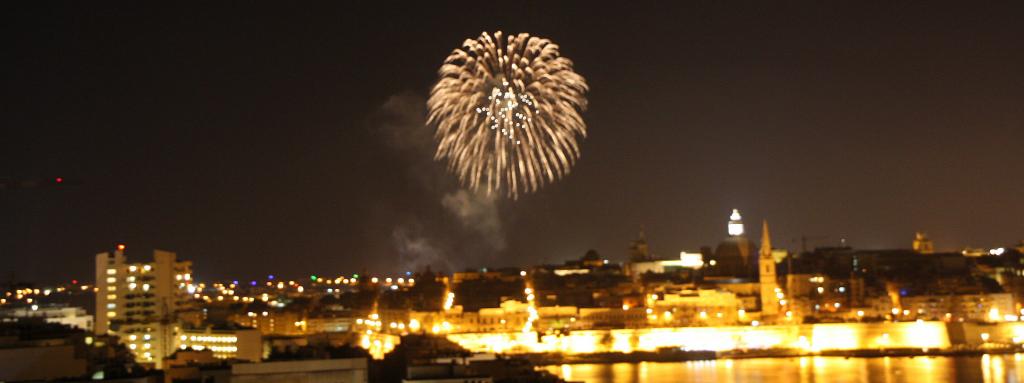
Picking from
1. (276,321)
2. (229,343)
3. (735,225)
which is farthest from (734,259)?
(229,343)

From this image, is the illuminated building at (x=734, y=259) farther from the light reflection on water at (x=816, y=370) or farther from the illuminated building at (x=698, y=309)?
the light reflection on water at (x=816, y=370)

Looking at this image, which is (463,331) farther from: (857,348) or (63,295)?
(63,295)

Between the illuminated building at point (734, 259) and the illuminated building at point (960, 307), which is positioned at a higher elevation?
the illuminated building at point (734, 259)

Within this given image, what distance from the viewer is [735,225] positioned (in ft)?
154

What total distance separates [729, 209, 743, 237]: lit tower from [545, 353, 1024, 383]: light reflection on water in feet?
43.9

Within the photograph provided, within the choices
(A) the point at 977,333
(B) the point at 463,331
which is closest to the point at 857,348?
(A) the point at 977,333

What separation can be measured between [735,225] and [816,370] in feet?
57.8

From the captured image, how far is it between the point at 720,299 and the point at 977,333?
640cm

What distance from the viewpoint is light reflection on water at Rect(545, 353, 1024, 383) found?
27422mm

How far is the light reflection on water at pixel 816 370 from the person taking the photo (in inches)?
1080

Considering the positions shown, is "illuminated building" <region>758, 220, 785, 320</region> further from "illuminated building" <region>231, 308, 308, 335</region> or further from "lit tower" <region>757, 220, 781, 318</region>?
"illuminated building" <region>231, 308, 308, 335</region>

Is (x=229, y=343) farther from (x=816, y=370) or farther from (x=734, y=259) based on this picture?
(x=734, y=259)

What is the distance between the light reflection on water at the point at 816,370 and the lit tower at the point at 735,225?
43.9ft

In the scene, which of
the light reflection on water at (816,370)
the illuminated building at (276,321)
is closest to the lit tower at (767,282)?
the light reflection on water at (816,370)
